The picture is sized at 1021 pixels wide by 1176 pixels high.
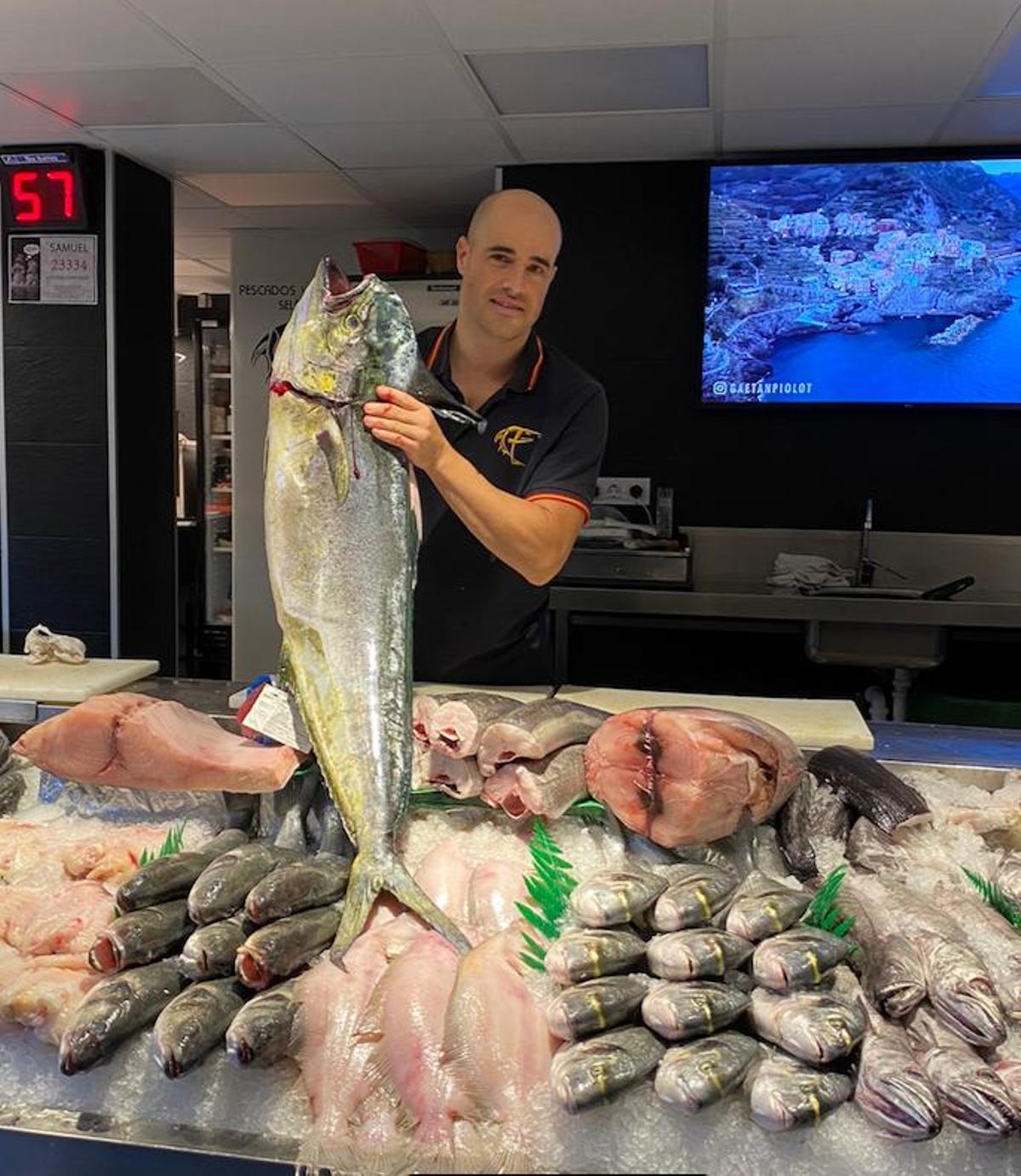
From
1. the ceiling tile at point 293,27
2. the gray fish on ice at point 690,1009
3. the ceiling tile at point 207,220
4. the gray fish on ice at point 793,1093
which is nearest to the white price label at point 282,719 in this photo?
the gray fish on ice at point 690,1009

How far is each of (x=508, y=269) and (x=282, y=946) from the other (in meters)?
1.32

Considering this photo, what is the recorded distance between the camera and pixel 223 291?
9.47m

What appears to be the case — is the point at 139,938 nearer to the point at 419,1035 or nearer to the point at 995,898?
the point at 419,1035

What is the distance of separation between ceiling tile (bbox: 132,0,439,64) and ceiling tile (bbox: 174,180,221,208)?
230 centimetres

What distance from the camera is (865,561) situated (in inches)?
198

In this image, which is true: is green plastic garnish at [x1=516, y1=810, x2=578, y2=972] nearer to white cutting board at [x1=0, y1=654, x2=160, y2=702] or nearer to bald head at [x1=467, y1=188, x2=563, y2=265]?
white cutting board at [x1=0, y1=654, x2=160, y2=702]

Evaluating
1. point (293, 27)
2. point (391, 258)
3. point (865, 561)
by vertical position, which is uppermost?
point (293, 27)

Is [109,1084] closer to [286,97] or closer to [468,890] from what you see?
[468,890]

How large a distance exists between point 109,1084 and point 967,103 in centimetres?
443

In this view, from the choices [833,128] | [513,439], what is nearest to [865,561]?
[833,128]

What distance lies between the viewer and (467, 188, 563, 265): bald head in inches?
78.7

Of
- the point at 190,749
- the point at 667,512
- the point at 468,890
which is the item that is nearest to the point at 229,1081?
the point at 468,890

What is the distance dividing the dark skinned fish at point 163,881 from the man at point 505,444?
74 cm

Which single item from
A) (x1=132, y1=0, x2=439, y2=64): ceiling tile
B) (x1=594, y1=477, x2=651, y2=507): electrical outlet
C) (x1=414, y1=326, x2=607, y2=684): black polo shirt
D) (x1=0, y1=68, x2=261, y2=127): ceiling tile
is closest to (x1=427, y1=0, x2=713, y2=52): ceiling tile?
(x1=132, y1=0, x2=439, y2=64): ceiling tile
